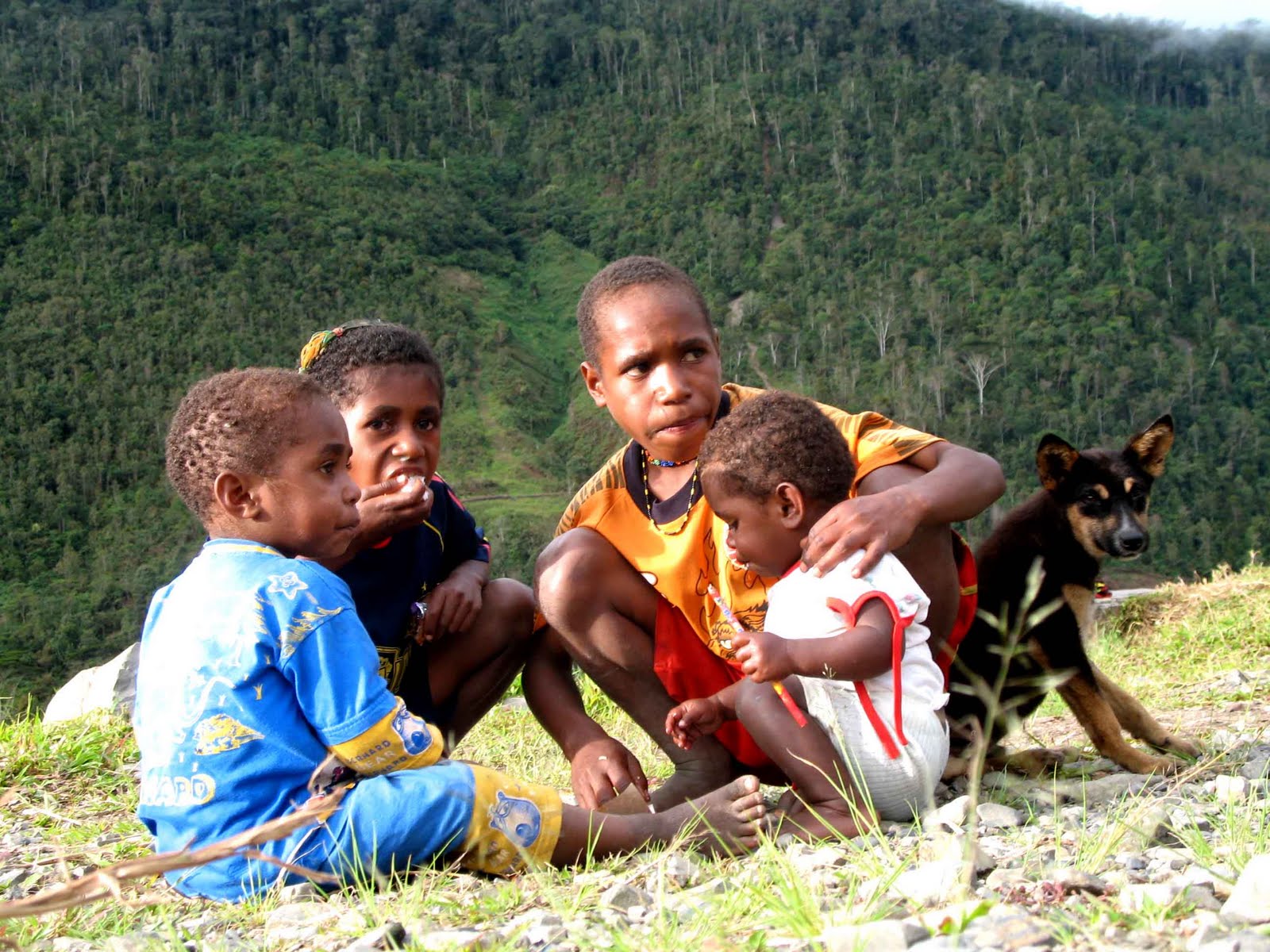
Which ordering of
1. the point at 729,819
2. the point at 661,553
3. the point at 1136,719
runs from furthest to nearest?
the point at 1136,719, the point at 661,553, the point at 729,819

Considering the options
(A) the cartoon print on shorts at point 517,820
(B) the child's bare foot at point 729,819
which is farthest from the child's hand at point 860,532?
(A) the cartoon print on shorts at point 517,820

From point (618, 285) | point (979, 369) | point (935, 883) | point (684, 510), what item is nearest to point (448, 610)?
point (684, 510)

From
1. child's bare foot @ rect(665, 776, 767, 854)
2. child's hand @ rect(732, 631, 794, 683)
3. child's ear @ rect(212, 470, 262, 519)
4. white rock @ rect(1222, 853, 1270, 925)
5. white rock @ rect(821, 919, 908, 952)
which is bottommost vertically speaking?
child's bare foot @ rect(665, 776, 767, 854)

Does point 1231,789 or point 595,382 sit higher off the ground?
point 595,382

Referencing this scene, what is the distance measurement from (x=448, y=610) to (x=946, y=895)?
76.9 inches

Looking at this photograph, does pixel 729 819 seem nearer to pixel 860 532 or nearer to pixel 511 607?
pixel 860 532

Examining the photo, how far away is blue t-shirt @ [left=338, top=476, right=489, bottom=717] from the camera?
3486 mm

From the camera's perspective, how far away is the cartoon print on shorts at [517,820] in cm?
256

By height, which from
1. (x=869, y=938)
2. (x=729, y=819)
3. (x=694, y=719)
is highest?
(x=869, y=938)

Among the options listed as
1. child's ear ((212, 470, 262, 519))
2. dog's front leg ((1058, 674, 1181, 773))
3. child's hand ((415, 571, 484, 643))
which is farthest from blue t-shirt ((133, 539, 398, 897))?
dog's front leg ((1058, 674, 1181, 773))

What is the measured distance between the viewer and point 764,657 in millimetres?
2576

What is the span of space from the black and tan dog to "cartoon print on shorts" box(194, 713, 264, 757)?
1.98 metres

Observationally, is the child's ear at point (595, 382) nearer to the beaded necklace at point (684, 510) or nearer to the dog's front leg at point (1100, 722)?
the beaded necklace at point (684, 510)

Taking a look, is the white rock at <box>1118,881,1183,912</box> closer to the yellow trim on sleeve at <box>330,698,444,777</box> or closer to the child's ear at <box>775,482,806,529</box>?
the child's ear at <box>775,482,806,529</box>
